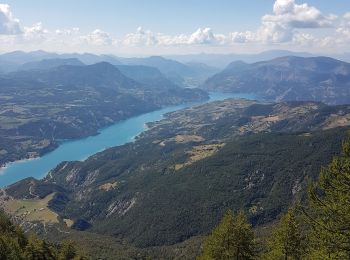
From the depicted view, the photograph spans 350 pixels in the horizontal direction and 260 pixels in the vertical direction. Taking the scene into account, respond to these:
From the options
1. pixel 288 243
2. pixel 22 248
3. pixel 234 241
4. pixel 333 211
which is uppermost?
pixel 333 211

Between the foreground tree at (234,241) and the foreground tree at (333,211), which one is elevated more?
the foreground tree at (333,211)

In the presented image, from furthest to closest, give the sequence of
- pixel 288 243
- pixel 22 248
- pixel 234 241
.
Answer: pixel 22 248 → pixel 234 241 → pixel 288 243

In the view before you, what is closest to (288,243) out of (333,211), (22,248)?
(333,211)

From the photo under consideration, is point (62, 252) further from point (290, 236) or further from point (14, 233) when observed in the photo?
point (290, 236)

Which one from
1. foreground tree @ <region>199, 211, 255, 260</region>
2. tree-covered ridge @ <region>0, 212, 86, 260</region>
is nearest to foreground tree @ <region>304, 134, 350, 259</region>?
foreground tree @ <region>199, 211, 255, 260</region>

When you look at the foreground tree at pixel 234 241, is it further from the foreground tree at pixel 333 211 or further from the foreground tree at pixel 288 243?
the foreground tree at pixel 333 211

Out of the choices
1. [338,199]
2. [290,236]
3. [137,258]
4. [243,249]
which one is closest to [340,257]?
[338,199]

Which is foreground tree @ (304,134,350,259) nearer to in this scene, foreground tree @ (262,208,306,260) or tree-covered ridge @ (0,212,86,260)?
foreground tree @ (262,208,306,260)

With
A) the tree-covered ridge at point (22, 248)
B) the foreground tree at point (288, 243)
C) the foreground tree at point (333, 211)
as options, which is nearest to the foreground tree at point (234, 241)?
the foreground tree at point (288, 243)

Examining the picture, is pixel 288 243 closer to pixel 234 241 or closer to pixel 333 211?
pixel 234 241
